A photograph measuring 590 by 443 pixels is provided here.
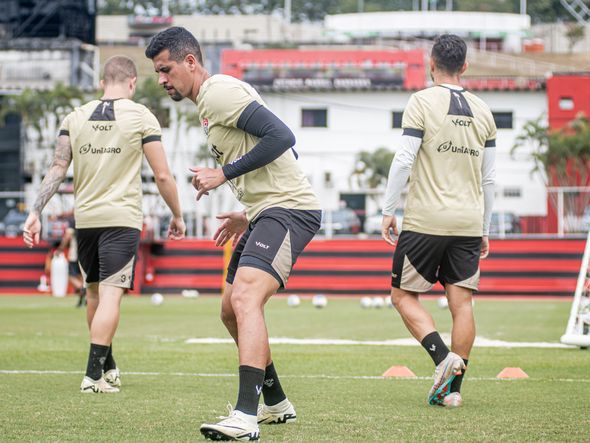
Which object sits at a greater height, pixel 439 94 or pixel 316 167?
pixel 439 94

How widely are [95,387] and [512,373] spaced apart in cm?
313

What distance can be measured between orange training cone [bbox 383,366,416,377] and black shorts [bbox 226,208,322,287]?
A: 2.95 m

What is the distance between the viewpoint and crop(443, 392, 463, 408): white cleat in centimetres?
696

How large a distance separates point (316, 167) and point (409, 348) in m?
38.5

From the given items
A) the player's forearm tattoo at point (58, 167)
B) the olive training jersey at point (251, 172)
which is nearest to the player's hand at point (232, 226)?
the olive training jersey at point (251, 172)

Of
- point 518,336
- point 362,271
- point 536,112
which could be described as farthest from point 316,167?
point 518,336

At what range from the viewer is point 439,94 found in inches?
287

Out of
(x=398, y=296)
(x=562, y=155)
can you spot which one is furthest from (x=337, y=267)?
(x=562, y=155)

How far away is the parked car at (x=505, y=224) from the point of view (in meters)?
25.2

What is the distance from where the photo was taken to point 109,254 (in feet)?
26.5

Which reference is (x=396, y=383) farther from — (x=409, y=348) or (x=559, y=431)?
(x=409, y=348)

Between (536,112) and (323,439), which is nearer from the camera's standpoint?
(323,439)

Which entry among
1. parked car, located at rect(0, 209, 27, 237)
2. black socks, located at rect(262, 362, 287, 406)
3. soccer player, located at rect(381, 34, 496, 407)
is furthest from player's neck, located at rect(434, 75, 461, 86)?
parked car, located at rect(0, 209, 27, 237)

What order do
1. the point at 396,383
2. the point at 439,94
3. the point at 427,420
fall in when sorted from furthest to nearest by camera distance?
the point at 396,383
the point at 439,94
the point at 427,420
